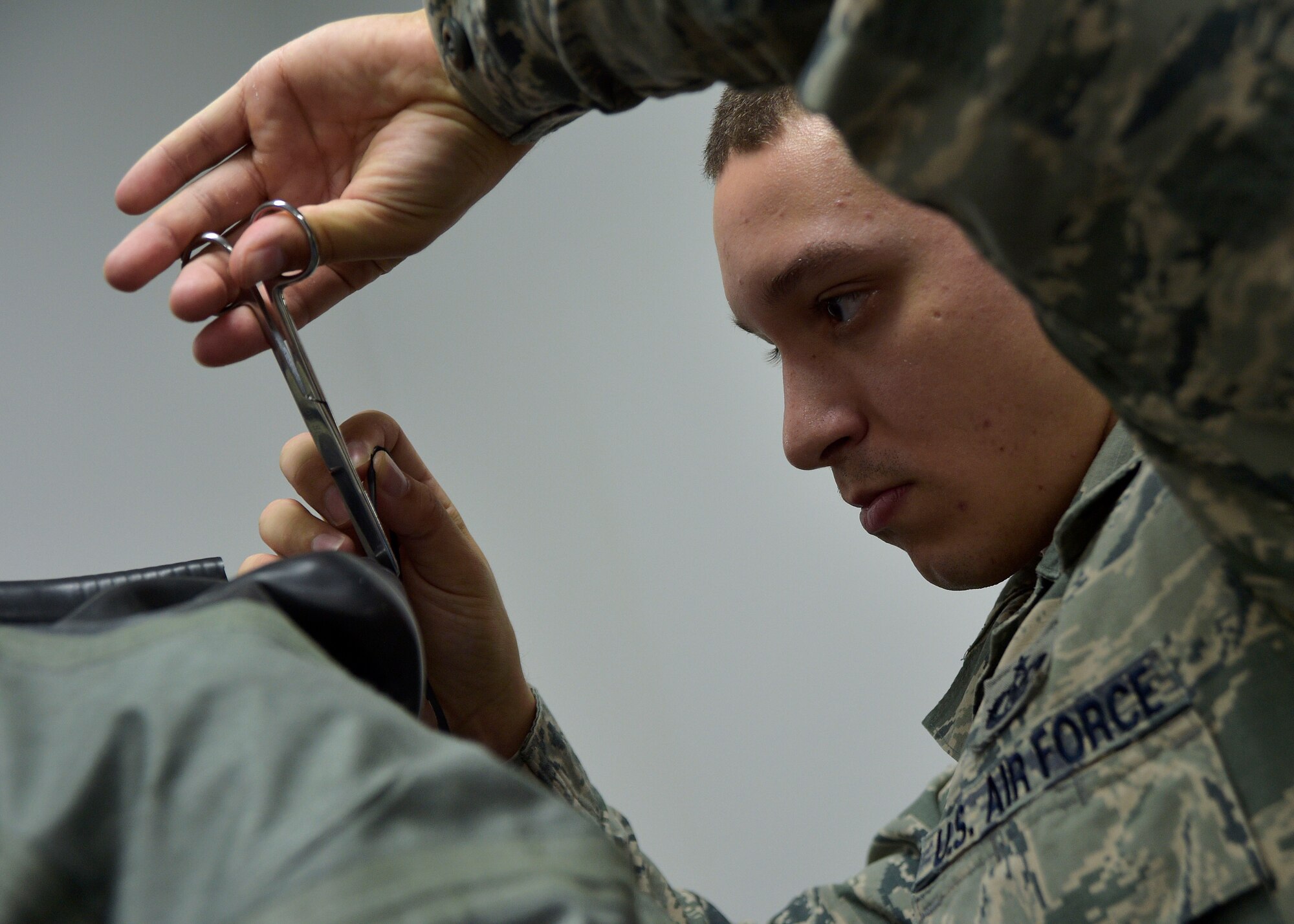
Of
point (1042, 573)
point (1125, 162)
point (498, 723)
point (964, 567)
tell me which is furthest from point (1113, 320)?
point (498, 723)

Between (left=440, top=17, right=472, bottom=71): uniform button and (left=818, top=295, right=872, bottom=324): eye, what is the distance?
1.02 feet

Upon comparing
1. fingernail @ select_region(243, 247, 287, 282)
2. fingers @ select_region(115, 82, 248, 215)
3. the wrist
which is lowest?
the wrist

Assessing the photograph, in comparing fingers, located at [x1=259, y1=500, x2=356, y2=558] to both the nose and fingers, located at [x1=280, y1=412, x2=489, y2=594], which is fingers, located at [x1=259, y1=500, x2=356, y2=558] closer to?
fingers, located at [x1=280, y1=412, x2=489, y2=594]

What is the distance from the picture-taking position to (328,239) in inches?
22.6

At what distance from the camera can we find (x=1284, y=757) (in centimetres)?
40

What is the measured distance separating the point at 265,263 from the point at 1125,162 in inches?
16.9

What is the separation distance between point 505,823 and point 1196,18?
230mm

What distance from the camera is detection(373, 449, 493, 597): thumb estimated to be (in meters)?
0.72

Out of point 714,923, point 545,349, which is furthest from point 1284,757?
point 545,349

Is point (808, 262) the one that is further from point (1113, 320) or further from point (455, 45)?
point (1113, 320)

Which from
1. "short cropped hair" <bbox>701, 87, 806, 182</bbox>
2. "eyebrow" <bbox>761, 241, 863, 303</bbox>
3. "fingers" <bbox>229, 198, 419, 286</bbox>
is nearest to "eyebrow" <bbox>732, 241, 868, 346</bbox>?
"eyebrow" <bbox>761, 241, 863, 303</bbox>

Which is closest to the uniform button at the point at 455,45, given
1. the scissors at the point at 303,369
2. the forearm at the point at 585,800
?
the scissors at the point at 303,369

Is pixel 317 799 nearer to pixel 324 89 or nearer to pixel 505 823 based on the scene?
pixel 505 823

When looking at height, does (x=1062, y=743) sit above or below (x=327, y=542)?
below
